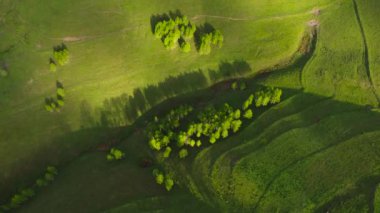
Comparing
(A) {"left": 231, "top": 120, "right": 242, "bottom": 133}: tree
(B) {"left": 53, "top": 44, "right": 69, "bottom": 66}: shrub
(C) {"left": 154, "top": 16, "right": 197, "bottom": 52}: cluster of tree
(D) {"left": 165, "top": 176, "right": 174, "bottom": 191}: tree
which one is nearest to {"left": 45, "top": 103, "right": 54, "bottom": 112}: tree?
(B) {"left": 53, "top": 44, "right": 69, "bottom": 66}: shrub

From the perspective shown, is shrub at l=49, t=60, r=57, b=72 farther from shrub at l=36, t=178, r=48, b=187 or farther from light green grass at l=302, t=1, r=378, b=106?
light green grass at l=302, t=1, r=378, b=106

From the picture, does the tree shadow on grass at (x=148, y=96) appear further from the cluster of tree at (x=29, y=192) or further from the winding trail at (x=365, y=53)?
the winding trail at (x=365, y=53)

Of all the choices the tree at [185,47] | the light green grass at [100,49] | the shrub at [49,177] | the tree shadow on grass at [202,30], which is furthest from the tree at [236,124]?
the shrub at [49,177]

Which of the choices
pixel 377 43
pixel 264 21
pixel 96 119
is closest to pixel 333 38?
pixel 377 43

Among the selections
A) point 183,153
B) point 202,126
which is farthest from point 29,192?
point 202,126

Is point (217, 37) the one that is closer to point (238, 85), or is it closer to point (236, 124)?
point (238, 85)

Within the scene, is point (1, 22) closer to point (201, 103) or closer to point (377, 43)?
point (201, 103)
